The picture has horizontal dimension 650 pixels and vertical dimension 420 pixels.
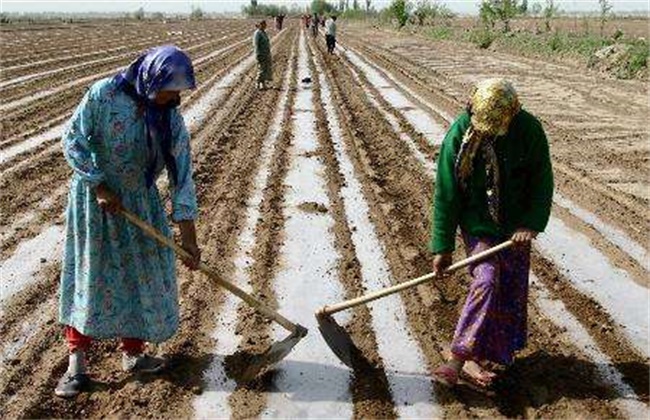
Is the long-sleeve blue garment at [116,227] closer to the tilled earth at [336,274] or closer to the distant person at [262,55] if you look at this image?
the tilled earth at [336,274]

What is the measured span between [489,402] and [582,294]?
1.59 meters

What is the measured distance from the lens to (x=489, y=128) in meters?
3.01

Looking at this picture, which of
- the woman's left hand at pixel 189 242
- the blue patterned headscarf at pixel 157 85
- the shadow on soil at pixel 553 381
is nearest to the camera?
the blue patterned headscarf at pixel 157 85

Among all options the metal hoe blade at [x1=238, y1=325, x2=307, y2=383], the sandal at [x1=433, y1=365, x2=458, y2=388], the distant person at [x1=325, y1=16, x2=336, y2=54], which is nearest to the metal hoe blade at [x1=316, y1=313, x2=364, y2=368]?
the metal hoe blade at [x1=238, y1=325, x2=307, y2=383]

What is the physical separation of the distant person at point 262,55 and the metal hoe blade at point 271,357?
10.9m

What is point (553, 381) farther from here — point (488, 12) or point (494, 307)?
point (488, 12)

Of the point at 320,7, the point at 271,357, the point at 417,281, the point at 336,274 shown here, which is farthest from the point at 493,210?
the point at 320,7

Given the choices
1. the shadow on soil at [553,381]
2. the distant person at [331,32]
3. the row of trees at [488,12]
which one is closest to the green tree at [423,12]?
the row of trees at [488,12]

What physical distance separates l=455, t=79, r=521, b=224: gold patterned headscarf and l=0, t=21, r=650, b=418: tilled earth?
42.2 inches

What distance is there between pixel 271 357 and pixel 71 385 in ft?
3.25

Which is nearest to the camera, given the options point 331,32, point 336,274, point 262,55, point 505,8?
point 336,274

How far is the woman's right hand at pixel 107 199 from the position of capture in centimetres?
309

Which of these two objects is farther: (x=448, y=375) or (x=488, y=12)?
(x=488, y=12)

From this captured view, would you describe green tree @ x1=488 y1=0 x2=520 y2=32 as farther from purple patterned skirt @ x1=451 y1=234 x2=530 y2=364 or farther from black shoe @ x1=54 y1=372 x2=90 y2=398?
black shoe @ x1=54 y1=372 x2=90 y2=398
